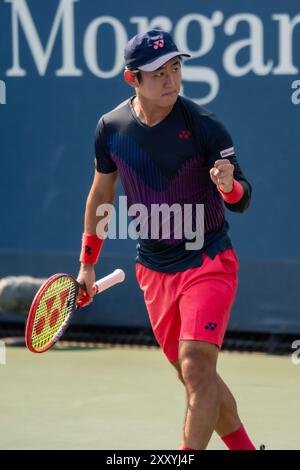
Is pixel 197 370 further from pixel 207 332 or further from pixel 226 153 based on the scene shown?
pixel 226 153

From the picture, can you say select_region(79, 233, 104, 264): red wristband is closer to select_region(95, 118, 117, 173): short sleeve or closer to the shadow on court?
select_region(95, 118, 117, 173): short sleeve

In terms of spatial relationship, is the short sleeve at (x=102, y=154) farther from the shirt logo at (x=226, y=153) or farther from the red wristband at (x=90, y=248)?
the shirt logo at (x=226, y=153)

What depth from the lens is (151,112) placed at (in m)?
4.90

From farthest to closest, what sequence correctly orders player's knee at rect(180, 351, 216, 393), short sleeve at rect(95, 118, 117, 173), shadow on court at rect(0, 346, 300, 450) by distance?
shadow on court at rect(0, 346, 300, 450)
short sleeve at rect(95, 118, 117, 173)
player's knee at rect(180, 351, 216, 393)

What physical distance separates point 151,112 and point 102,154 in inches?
10.6

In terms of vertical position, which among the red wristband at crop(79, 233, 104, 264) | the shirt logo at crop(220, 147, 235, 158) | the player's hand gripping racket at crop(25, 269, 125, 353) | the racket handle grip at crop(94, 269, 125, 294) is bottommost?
the player's hand gripping racket at crop(25, 269, 125, 353)

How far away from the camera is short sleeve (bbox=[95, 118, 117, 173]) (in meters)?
5.01

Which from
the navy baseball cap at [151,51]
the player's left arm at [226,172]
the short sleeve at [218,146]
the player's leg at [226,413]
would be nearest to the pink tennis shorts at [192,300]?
the player's leg at [226,413]

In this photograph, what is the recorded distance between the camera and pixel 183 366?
15.1ft

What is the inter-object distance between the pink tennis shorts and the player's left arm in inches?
10.3

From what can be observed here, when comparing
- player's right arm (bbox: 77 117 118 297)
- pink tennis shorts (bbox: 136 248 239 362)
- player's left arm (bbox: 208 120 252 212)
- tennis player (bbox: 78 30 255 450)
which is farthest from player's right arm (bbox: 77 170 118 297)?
player's left arm (bbox: 208 120 252 212)

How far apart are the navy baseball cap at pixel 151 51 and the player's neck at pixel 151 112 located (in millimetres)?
141

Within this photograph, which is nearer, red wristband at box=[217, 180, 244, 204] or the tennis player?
red wristband at box=[217, 180, 244, 204]
